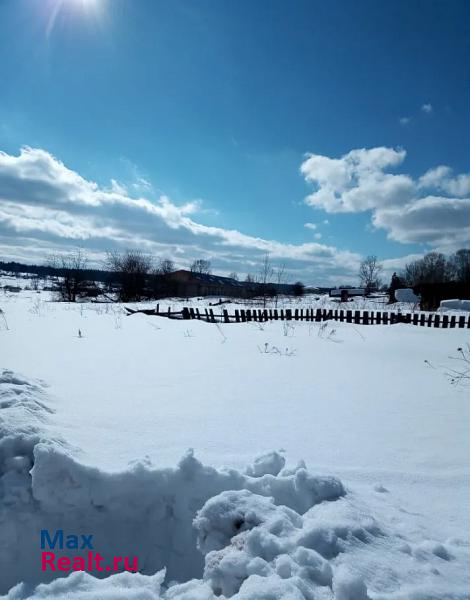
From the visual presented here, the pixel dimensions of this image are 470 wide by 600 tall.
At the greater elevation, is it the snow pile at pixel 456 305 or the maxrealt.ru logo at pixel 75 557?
the snow pile at pixel 456 305

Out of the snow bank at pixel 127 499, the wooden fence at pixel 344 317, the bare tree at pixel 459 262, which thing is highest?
the bare tree at pixel 459 262

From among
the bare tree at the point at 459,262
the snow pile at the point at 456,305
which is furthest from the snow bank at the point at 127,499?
the bare tree at the point at 459,262

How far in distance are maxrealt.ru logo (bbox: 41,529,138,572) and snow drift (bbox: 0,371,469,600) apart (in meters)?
0.03

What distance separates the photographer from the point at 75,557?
1715mm

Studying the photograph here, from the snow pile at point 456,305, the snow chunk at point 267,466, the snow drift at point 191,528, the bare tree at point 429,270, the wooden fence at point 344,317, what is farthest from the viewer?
the bare tree at point 429,270

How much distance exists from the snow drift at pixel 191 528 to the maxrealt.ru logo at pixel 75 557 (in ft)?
0.11

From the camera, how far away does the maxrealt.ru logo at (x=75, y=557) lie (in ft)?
5.52

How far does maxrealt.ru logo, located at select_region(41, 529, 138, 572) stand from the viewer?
5.52 feet

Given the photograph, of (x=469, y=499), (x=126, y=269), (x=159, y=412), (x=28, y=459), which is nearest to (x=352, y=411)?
(x=469, y=499)

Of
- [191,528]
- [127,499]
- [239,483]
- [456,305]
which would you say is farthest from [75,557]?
[456,305]

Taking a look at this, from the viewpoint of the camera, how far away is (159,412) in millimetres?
3238

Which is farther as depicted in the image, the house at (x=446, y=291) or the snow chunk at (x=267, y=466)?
the house at (x=446, y=291)

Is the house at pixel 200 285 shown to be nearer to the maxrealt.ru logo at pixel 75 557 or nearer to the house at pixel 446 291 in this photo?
the house at pixel 446 291

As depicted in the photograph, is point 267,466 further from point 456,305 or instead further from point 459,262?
point 459,262
